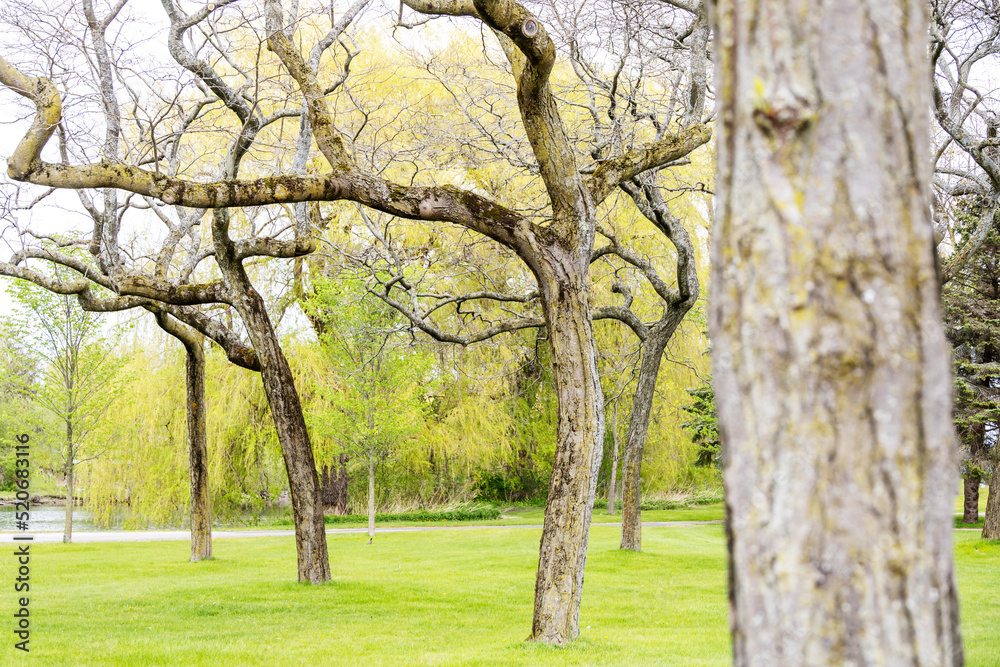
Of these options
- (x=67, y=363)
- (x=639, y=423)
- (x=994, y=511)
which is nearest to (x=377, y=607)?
(x=639, y=423)

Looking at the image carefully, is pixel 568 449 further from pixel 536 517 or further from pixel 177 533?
pixel 536 517

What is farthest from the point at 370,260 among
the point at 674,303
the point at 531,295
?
the point at 674,303

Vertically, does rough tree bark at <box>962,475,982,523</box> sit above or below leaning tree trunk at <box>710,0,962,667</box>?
below

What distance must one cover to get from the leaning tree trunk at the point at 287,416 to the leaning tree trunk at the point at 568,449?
4742mm

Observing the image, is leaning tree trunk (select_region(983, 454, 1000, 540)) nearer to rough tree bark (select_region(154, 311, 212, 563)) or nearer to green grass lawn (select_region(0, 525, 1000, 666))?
green grass lawn (select_region(0, 525, 1000, 666))

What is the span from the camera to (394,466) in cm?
2736

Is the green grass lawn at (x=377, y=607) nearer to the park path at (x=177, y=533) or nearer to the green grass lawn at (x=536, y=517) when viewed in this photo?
the park path at (x=177, y=533)

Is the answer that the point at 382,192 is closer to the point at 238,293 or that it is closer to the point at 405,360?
the point at 238,293

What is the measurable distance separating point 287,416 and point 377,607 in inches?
113

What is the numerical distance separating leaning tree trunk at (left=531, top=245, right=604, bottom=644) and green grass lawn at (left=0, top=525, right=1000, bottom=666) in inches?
15.2

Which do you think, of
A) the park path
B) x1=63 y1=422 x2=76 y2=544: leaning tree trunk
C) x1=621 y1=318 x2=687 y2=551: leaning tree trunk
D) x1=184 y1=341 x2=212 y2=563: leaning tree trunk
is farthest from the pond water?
x1=621 y1=318 x2=687 y2=551: leaning tree trunk

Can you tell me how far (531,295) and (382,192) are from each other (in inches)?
259

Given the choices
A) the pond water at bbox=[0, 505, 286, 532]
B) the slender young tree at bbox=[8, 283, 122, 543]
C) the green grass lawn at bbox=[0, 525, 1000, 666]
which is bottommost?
the pond water at bbox=[0, 505, 286, 532]

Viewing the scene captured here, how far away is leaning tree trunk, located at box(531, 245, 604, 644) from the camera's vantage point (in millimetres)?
7523
